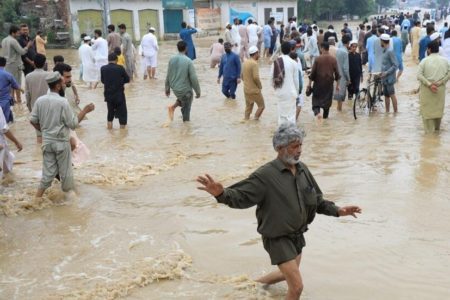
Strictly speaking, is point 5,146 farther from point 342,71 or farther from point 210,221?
point 342,71

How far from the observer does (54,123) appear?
20.6 feet

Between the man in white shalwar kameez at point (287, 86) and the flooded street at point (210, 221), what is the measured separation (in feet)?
1.97

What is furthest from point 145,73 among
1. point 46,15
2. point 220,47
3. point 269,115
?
point 46,15

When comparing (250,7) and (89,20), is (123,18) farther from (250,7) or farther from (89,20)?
(250,7)

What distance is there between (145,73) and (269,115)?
6713 millimetres

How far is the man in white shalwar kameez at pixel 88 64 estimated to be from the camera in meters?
15.6

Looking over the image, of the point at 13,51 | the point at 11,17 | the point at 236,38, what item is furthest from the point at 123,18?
the point at 13,51

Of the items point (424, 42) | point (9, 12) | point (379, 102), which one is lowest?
point (379, 102)

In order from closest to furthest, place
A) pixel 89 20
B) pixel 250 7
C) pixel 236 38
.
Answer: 1. pixel 236 38
2. pixel 89 20
3. pixel 250 7

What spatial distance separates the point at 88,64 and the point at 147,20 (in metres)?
20.7

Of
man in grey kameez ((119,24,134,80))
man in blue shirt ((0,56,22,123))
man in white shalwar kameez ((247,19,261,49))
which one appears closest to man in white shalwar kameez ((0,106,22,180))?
man in blue shirt ((0,56,22,123))

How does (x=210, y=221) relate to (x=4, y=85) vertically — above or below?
below

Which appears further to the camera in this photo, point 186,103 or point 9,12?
point 9,12

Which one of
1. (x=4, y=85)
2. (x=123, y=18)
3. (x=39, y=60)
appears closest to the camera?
(x=39, y=60)
